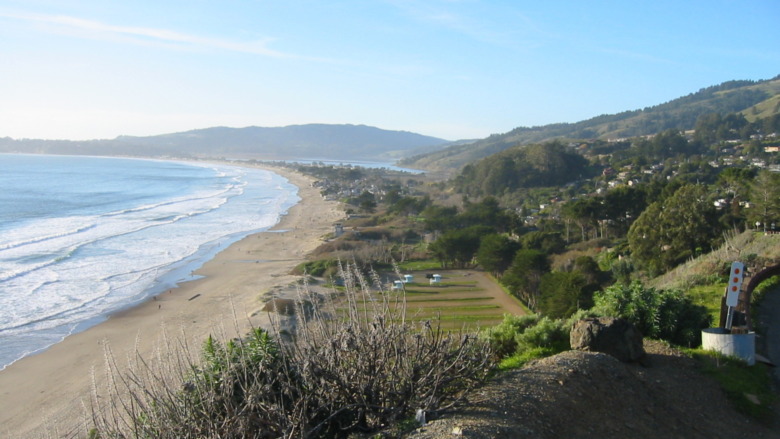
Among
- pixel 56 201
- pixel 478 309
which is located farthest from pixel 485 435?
pixel 56 201

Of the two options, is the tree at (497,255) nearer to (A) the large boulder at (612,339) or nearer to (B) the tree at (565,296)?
(B) the tree at (565,296)

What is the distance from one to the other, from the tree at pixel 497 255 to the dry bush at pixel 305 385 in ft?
88.1

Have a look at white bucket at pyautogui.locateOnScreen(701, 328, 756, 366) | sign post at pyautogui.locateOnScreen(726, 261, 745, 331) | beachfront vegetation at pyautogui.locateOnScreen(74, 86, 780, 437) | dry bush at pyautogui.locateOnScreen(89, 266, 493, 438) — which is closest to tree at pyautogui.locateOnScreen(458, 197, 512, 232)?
beachfront vegetation at pyautogui.locateOnScreen(74, 86, 780, 437)

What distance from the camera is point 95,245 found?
123 ft

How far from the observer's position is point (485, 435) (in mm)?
4844

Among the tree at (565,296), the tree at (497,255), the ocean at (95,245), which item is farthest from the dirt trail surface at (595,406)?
the tree at (497,255)

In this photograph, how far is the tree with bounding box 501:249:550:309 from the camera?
90.7 ft

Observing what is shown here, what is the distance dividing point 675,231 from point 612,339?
820 inches

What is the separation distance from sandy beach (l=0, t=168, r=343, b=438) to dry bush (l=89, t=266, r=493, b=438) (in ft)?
1.53

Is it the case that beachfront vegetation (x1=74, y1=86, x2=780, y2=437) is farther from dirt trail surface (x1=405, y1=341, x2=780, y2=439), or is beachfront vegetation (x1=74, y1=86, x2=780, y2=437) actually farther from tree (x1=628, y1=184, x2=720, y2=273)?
dirt trail surface (x1=405, y1=341, x2=780, y2=439)

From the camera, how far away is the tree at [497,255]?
108 ft

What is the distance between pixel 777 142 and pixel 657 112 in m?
105

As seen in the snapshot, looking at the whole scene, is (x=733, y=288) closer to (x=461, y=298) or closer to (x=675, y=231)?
(x=675, y=231)

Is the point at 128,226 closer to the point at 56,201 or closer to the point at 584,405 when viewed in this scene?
the point at 56,201
